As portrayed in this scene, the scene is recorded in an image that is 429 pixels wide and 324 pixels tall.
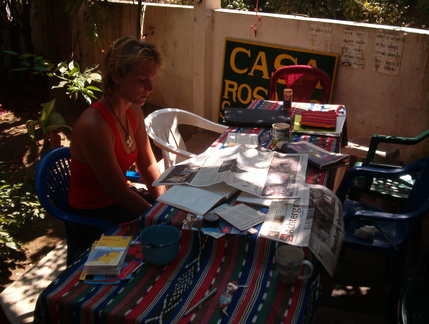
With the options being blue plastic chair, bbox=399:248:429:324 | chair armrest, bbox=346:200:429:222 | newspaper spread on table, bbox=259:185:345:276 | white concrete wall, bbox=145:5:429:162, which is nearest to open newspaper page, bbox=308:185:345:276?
newspaper spread on table, bbox=259:185:345:276

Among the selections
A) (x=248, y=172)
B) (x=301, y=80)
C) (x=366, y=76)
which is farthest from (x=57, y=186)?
(x=366, y=76)

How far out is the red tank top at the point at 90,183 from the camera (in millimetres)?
2457

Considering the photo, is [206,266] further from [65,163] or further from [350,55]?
[350,55]

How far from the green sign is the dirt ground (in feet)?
7.89

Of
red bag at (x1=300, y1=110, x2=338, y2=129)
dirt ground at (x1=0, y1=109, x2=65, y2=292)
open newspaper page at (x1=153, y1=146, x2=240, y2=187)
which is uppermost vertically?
red bag at (x1=300, y1=110, x2=338, y2=129)

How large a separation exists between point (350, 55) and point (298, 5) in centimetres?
463

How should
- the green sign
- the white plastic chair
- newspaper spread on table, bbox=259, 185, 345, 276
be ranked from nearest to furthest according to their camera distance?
newspaper spread on table, bbox=259, 185, 345, 276 → the white plastic chair → the green sign

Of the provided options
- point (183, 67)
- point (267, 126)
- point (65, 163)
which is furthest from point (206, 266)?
point (183, 67)

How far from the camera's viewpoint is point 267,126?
331 centimetres

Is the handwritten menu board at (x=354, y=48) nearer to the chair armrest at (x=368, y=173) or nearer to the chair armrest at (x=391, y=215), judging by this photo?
the chair armrest at (x=368, y=173)

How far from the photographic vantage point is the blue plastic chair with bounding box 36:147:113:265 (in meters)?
2.41

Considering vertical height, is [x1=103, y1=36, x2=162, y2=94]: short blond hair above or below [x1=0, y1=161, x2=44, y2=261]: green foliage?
above

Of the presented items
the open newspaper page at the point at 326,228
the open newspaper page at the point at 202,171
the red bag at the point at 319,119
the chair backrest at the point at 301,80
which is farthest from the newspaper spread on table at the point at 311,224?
the chair backrest at the point at 301,80

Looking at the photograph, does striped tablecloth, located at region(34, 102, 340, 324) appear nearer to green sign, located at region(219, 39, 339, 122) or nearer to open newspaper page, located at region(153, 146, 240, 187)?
open newspaper page, located at region(153, 146, 240, 187)
